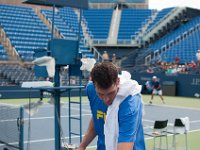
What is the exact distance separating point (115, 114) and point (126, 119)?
0.10 meters

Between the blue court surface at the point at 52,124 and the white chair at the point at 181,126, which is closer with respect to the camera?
the white chair at the point at 181,126

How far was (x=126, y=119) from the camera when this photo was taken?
262 centimetres

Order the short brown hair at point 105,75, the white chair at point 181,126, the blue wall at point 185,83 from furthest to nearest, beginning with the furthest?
the blue wall at point 185,83, the white chair at point 181,126, the short brown hair at point 105,75

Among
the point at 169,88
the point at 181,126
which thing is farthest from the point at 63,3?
the point at 169,88

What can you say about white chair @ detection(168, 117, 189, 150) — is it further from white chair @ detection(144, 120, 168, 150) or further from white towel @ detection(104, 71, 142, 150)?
white towel @ detection(104, 71, 142, 150)

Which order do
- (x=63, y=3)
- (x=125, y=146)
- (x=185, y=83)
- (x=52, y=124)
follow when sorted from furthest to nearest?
(x=185, y=83) → (x=52, y=124) → (x=63, y=3) → (x=125, y=146)

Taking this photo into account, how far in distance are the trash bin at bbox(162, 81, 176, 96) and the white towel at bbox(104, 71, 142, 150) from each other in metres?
25.1

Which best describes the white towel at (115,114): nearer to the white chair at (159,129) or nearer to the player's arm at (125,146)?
the player's arm at (125,146)

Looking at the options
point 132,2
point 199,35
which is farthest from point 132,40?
point 132,2

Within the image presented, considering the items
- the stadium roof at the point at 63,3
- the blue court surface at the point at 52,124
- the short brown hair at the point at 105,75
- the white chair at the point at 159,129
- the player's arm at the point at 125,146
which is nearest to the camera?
the short brown hair at the point at 105,75

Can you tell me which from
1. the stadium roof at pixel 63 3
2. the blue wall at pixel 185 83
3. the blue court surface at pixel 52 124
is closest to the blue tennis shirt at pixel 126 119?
the stadium roof at pixel 63 3

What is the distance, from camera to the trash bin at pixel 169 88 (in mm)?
27422

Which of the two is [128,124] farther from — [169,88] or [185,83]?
[169,88]

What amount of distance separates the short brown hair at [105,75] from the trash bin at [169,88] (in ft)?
83.3
